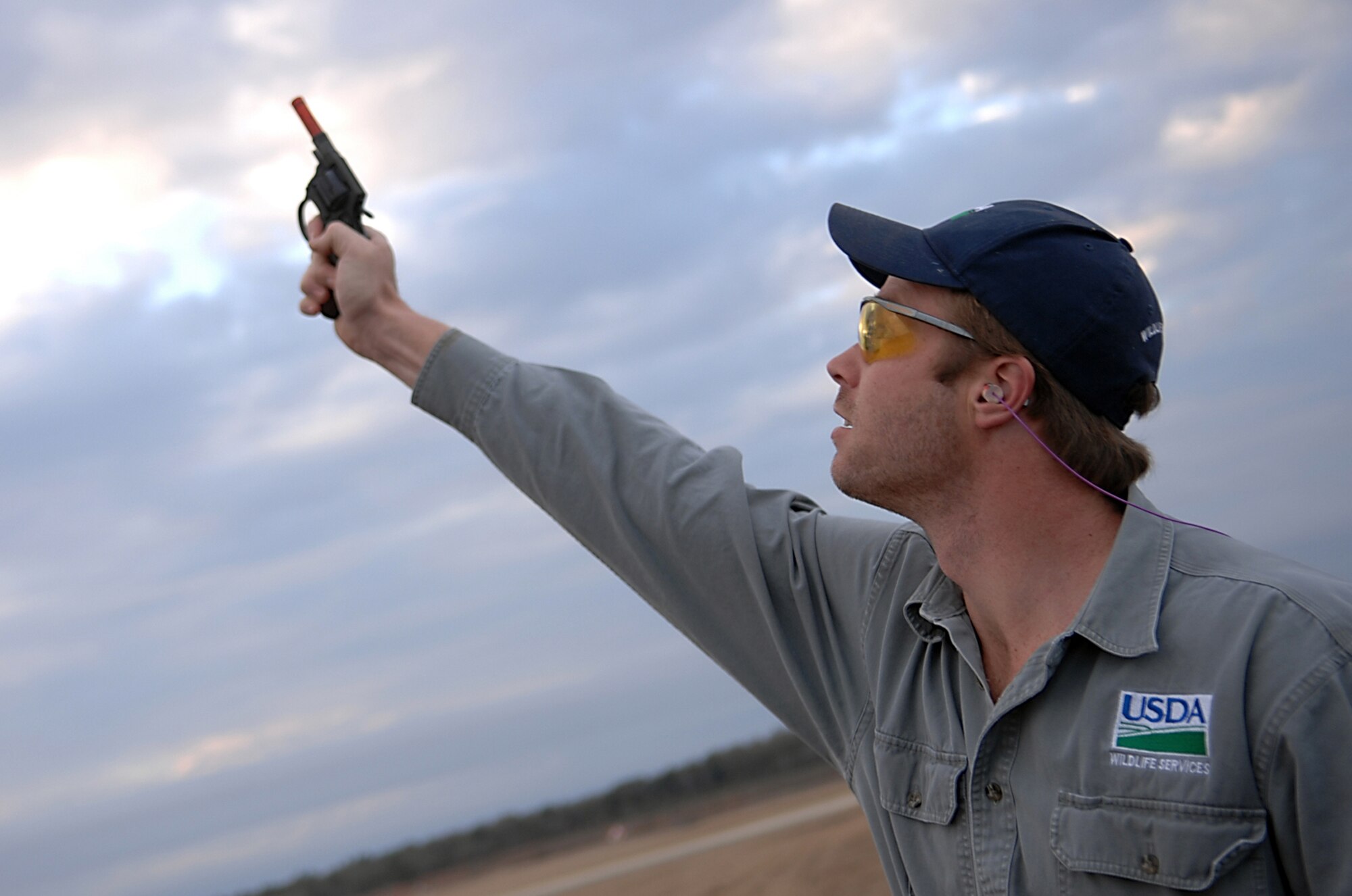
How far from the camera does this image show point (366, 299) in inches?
106

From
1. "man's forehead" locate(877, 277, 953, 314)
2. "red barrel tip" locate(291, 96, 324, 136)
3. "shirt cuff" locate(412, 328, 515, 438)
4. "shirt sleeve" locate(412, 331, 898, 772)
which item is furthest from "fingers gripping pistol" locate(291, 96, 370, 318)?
"man's forehead" locate(877, 277, 953, 314)

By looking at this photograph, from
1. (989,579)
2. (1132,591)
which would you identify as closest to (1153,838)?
(1132,591)

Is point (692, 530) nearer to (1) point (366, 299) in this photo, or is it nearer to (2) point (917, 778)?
(2) point (917, 778)

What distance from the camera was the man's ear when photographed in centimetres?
241

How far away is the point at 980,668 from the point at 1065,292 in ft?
2.52

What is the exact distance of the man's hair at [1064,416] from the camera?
7.82 feet

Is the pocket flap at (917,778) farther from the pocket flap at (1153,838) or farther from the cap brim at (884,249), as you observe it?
the cap brim at (884,249)

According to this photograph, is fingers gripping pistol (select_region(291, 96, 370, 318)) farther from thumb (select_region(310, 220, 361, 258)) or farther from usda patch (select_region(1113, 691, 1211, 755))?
usda patch (select_region(1113, 691, 1211, 755))

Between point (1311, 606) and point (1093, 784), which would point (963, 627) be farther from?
point (1311, 606)

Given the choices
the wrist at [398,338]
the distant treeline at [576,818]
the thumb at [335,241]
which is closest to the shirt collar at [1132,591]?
the wrist at [398,338]

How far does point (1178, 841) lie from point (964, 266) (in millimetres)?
1164

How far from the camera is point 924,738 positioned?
2.31 m

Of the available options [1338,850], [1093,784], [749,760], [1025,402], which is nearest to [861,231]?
[1025,402]

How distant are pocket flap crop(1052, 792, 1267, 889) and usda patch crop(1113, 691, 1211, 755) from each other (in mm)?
87
